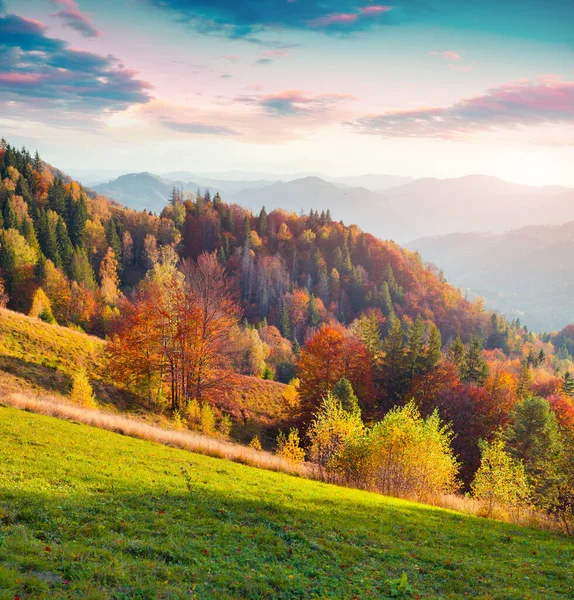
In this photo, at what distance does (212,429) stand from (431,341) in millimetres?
36001

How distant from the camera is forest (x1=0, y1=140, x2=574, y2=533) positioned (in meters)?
31.6

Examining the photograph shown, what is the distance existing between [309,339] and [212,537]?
51.1m

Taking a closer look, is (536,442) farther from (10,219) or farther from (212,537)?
(10,219)

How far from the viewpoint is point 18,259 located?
312ft

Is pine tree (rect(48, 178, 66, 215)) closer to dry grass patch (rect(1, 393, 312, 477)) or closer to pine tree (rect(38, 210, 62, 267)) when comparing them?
pine tree (rect(38, 210, 62, 267))

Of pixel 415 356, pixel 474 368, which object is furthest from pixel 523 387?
pixel 415 356

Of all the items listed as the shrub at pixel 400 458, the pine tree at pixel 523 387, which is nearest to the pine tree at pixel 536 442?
the shrub at pixel 400 458

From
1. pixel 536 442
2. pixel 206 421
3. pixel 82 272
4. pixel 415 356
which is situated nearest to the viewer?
pixel 206 421

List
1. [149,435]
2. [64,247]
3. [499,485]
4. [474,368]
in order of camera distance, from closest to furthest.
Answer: [149,435], [499,485], [474,368], [64,247]

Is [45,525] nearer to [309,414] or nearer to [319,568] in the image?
[319,568]

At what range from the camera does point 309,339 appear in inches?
2479

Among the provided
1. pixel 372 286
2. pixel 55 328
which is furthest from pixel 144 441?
pixel 372 286

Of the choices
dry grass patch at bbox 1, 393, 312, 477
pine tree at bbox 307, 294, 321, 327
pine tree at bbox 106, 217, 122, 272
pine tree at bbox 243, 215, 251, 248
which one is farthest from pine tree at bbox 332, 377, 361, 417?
pine tree at bbox 243, 215, 251, 248

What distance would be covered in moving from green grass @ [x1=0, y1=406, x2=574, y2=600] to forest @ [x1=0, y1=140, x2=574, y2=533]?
8.16 m
